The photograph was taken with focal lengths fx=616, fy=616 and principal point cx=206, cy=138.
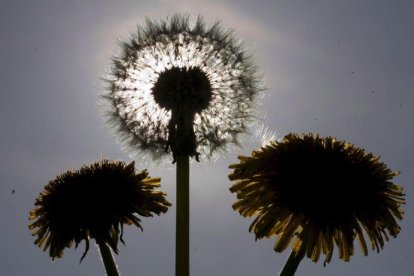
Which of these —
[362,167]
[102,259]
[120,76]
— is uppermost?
[120,76]

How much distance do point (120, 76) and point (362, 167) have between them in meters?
3.09

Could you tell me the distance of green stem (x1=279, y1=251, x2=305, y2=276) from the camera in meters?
4.24

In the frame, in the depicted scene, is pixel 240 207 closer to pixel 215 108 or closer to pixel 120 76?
pixel 215 108

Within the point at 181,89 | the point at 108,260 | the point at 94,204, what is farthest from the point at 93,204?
the point at 181,89

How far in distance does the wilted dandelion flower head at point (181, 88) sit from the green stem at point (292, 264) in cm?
179

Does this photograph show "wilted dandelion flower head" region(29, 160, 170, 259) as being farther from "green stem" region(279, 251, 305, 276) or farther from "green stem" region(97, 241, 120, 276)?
"green stem" region(279, 251, 305, 276)

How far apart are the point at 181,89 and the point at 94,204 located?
147cm

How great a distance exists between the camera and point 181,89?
236 inches

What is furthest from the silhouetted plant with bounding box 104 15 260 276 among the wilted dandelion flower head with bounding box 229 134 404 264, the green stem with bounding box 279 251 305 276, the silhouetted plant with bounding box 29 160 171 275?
the green stem with bounding box 279 251 305 276

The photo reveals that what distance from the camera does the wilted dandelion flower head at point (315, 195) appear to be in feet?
15.4

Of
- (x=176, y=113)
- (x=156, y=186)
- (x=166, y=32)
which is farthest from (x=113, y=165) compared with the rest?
(x=166, y=32)

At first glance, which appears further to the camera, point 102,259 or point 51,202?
point 51,202

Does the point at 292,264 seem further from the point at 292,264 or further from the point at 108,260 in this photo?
the point at 108,260

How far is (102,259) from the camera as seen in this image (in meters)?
4.83
